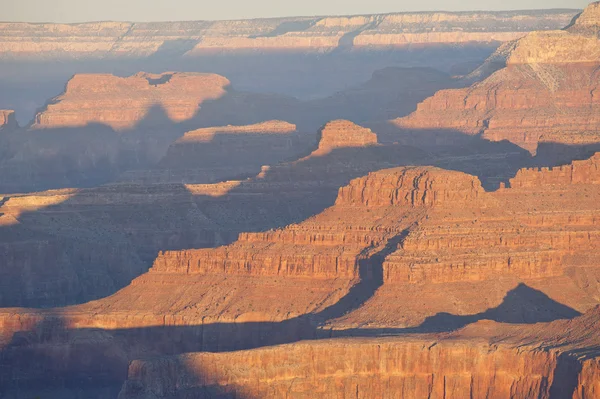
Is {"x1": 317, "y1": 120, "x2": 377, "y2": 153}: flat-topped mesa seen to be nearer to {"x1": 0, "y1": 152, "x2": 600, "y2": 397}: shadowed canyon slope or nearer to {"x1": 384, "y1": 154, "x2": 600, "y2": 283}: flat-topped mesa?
{"x1": 384, "y1": 154, "x2": 600, "y2": 283}: flat-topped mesa

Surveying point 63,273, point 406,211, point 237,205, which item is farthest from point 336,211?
point 237,205

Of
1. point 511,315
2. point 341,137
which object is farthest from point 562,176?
point 341,137

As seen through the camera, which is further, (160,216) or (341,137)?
(341,137)

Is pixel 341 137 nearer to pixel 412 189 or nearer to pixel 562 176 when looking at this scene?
pixel 562 176

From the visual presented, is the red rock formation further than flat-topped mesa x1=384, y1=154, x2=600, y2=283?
No

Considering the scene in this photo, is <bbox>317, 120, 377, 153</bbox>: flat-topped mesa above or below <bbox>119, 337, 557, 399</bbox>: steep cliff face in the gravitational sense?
above

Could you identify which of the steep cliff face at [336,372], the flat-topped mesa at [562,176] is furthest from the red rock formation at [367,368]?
Answer: the flat-topped mesa at [562,176]

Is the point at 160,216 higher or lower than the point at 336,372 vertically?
higher

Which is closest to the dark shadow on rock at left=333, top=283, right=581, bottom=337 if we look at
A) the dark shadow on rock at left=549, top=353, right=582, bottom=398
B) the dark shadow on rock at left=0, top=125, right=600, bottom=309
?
the dark shadow on rock at left=549, top=353, right=582, bottom=398
